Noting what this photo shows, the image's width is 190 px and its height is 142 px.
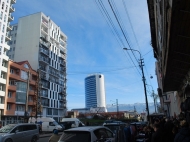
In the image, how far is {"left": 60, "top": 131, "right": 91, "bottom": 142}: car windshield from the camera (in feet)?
23.6

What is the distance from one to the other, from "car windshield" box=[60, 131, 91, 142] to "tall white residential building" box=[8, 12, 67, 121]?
62.0 metres

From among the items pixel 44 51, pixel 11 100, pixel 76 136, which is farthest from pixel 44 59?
pixel 76 136

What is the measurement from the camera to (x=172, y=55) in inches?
328

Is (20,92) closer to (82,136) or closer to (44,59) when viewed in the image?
(44,59)

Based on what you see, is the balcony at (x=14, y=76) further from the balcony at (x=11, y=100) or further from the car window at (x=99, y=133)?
the car window at (x=99, y=133)

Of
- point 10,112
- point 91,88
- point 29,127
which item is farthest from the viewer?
point 91,88

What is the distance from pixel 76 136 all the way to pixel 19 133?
10131mm

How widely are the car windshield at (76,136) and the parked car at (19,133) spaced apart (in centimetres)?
842

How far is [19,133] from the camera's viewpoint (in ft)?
51.1

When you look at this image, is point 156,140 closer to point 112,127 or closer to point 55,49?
point 112,127

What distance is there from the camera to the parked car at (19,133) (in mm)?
14344

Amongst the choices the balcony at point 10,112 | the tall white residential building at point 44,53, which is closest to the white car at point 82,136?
the balcony at point 10,112

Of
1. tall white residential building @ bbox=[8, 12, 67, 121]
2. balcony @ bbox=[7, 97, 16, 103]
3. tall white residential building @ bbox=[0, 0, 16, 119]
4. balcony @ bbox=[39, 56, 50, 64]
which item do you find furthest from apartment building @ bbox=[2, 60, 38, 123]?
balcony @ bbox=[39, 56, 50, 64]

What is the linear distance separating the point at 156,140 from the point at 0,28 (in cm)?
5426
